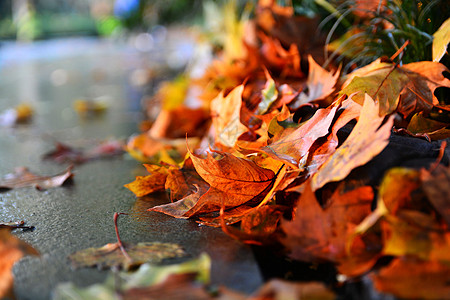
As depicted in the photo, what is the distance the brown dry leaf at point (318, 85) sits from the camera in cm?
91

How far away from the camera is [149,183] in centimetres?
92

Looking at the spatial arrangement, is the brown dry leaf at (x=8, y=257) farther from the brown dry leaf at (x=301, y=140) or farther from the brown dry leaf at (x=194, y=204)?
the brown dry leaf at (x=301, y=140)

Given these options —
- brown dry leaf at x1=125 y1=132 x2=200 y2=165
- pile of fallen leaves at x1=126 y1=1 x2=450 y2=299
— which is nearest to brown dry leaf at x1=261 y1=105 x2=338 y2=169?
pile of fallen leaves at x1=126 y1=1 x2=450 y2=299

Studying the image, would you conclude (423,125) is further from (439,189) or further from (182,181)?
(182,181)

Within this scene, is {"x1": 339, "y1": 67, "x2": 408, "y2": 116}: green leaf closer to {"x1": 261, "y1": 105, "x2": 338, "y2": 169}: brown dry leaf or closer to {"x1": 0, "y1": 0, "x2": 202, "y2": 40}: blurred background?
{"x1": 261, "y1": 105, "x2": 338, "y2": 169}: brown dry leaf

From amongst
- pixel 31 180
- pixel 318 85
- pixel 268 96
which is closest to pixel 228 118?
pixel 268 96

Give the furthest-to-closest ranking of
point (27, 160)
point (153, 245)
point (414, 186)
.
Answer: point (27, 160)
point (153, 245)
point (414, 186)

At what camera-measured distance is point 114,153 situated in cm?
142

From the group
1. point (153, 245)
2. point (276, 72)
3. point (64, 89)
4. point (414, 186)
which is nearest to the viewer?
point (414, 186)

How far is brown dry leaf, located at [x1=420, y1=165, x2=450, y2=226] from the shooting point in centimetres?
51

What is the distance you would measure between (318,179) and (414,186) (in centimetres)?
13

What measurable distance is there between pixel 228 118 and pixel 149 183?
23 centimetres

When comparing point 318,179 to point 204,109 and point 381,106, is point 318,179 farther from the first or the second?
point 204,109

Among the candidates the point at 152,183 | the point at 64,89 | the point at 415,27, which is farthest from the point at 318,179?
the point at 64,89
